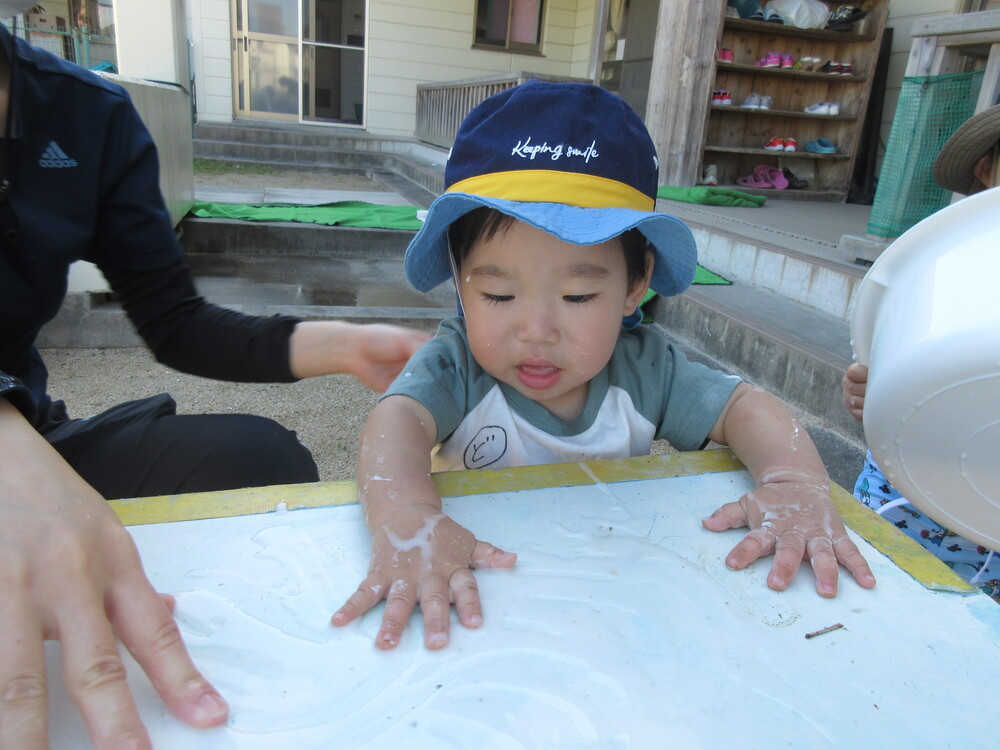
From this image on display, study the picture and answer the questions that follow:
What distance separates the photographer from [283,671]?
2.20ft

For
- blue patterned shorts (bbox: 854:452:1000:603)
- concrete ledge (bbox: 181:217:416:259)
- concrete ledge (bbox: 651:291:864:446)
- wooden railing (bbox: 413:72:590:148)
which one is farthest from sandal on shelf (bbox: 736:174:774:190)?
blue patterned shorts (bbox: 854:452:1000:603)

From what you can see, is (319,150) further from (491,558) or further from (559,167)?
(491,558)

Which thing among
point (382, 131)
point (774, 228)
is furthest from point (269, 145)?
point (774, 228)

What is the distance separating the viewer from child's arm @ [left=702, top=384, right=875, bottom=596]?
891mm

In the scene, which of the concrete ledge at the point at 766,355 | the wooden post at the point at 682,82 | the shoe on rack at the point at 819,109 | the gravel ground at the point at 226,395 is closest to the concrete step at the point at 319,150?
the wooden post at the point at 682,82

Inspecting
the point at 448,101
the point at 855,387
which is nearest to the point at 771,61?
the point at 448,101

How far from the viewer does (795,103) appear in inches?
Answer: 311

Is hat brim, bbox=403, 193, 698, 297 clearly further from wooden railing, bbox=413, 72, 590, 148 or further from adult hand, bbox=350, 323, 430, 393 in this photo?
wooden railing, bbox=413, 72, 590, 148

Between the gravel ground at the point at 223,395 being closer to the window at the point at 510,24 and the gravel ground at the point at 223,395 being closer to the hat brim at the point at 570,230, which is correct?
the hat brim at the point at 570,230

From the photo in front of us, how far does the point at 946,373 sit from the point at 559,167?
25.4 inches

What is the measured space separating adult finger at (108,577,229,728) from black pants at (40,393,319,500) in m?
0.78

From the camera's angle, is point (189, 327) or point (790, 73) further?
point (790, 73)

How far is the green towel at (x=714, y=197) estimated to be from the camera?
6.24 meters

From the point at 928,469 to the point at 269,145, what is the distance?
33.7ft
